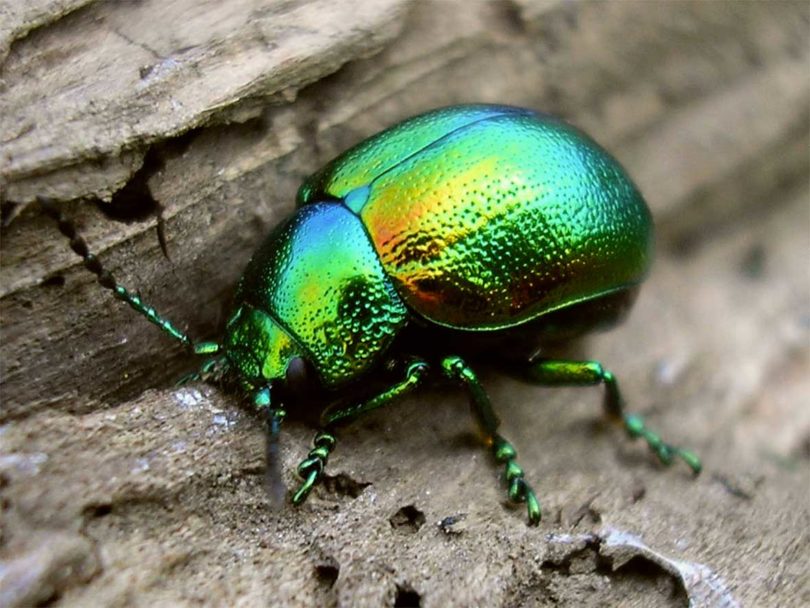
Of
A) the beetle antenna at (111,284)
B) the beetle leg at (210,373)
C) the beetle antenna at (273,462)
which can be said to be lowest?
the beetle antenna at (273,462)

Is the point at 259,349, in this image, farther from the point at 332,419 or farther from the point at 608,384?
the point at 608,384

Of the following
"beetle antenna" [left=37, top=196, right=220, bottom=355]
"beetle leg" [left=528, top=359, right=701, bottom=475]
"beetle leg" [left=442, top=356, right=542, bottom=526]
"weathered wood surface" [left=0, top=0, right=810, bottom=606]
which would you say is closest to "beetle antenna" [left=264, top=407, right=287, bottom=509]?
"weathered wood surface" [left=0, top=0, right=810, bottom=606]

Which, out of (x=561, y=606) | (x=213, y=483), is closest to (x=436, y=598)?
(x=561, y=606)

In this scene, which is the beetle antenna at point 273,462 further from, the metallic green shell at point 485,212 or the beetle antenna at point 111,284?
the metallic green shell at point 485,212

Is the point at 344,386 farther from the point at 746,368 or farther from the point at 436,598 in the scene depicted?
the point at 746,368

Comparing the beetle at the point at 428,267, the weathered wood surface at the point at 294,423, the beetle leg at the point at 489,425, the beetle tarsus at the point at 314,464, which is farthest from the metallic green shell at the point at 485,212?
the beetle tarsus at the point at 314,464

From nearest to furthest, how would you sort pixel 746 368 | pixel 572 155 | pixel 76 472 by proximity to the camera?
pixel 76 472 < pixel 572 155 < pixel 746 368

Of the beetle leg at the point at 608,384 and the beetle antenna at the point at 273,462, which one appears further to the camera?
the beetle leg at the point at 608,384

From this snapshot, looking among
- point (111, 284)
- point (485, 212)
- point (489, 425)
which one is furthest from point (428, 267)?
point (111, 284)
